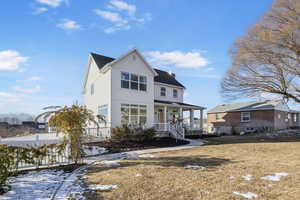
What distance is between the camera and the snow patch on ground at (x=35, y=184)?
16.0ft

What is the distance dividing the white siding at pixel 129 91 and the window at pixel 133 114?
1.16 ft

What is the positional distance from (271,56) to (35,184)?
1808 centimetres

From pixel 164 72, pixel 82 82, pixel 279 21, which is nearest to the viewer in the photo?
pixel 279 21

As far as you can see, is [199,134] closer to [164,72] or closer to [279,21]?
[164,72]

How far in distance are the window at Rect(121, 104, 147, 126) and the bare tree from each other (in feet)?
29.8

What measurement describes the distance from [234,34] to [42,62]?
16914mm

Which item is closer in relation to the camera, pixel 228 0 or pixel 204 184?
pixel 204 184

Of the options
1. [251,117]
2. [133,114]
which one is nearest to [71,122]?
[133,114]

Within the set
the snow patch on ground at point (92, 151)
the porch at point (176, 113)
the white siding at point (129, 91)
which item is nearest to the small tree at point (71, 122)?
the snow patch on ground at point (92, 151)

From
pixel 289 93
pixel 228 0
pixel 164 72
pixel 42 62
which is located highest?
pixel 228 0

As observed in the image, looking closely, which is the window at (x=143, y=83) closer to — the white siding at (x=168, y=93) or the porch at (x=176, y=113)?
the porch at (x=176, y=113)

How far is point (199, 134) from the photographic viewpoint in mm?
22234

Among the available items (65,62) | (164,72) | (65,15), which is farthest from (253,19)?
(65,62)

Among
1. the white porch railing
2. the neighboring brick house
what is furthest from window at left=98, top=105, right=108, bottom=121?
the neighboring brick house
